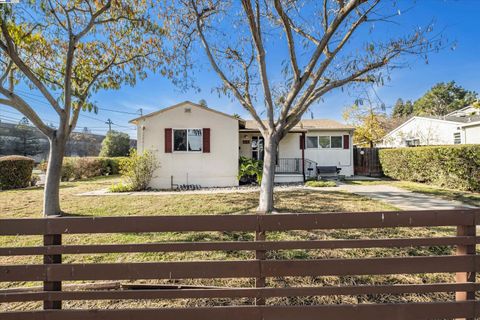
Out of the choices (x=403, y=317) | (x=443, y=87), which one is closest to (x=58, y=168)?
(x=403, y=317)

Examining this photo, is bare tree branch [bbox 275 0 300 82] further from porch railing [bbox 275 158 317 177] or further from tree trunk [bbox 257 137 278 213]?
porch railing [bbox 275 158 317 177]

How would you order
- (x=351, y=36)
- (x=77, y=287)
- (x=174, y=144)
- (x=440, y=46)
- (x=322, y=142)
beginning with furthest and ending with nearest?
(x=322, y=142) < (x=174, y=144) < (x=351, y=36) < (x=440, y=46) < (x=77, y=287)

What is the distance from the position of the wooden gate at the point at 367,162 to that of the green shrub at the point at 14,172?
20919 mm

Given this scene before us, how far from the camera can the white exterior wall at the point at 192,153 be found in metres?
11.1

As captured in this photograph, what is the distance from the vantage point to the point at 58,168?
5.98 meters

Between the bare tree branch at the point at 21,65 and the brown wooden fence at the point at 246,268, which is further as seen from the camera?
the bare tree branch at the point at 21,65

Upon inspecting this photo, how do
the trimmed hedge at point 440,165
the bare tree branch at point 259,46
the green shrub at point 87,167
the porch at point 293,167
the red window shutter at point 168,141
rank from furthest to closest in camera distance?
the green shrub at point 87,167
the porch at point 293,167
the red window shutter at point 168,141
the trimmed hedge at point 440,165
the bare tree branch at point 259,46

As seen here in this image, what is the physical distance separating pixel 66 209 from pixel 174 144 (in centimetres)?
537

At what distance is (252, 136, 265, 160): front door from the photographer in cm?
1481

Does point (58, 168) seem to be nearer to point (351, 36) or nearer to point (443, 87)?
point (351, 36)

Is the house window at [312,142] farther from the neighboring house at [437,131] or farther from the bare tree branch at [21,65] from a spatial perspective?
the bare tree branch at [21,65]

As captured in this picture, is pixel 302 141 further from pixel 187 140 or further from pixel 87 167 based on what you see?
pixel 87 167

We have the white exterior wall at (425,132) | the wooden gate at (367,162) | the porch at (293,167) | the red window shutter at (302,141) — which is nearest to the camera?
the red window shutter at (302,141)

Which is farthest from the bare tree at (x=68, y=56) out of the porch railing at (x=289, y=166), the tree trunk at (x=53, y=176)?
the porch railing at (x=289, y=166)
